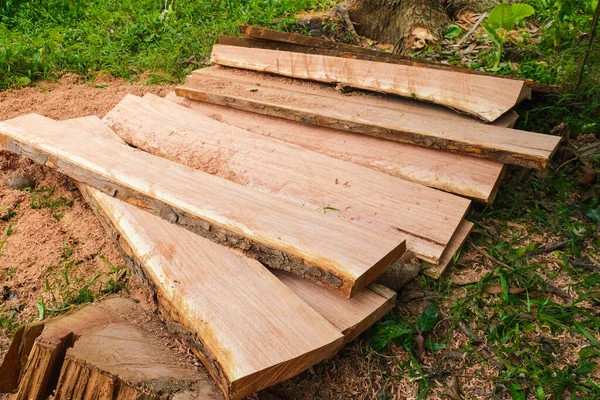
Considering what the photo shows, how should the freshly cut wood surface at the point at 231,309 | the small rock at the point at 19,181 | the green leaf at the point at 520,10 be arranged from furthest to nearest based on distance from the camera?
the green leaf at the point at 520,10, the small rock at the point at 19,181, the freshly cut wood surface at the point at 231,309

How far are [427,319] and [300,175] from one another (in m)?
1.01

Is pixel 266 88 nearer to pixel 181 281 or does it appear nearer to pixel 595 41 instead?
pixel 181 281

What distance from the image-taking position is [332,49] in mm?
3900

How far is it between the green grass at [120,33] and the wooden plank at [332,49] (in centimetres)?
87

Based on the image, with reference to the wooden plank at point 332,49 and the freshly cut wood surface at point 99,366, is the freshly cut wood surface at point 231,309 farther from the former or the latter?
the wooden plank at point 332,49

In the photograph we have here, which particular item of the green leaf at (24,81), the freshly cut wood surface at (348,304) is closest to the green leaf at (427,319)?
the freshly cut wood surface at (348,304)

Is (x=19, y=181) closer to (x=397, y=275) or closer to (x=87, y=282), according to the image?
(x=87, y=282)

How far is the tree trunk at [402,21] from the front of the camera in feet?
15.8

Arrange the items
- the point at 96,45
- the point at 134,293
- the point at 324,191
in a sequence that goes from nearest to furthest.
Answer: the point at 134,293 → the point at 324,191 → the point at 96,45

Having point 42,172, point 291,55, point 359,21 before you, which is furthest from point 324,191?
point 359,21

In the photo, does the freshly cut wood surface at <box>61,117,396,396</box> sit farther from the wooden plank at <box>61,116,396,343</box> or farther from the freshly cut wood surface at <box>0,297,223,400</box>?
the freshly cut wood surface at <box>0,297,223,400</box>

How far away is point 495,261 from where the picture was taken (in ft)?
8.21

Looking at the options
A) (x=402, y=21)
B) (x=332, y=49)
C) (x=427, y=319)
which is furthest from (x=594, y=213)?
(x=402, y=21)

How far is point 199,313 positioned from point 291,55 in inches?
94.8
